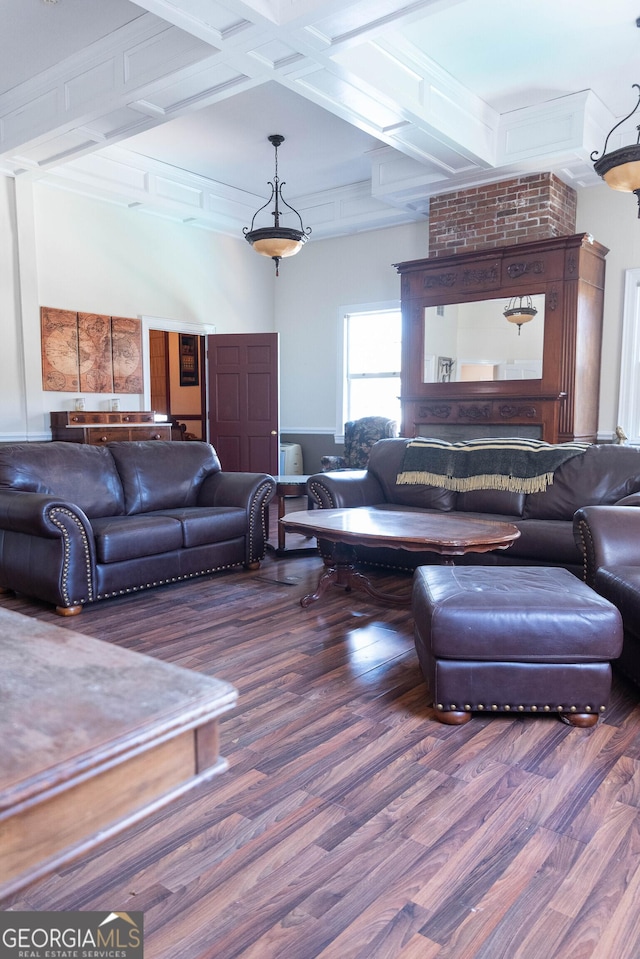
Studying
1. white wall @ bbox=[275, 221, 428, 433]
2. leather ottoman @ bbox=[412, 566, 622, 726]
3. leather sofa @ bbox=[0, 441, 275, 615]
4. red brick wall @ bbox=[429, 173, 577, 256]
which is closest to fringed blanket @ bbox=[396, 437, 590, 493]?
leather sofa @ bbox=[0, 441, 275, 615]

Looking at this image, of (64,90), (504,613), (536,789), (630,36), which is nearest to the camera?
(536,789)

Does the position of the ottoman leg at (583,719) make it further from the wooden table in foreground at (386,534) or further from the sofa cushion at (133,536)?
the sofa cushion at (133,536)

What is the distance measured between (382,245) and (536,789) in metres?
6.89

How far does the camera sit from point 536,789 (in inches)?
76.2

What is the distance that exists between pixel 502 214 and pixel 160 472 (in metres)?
3.98

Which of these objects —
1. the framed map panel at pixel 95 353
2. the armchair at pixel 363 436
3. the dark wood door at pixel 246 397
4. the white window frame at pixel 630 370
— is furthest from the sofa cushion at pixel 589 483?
the framed map panel at pixel 95 353

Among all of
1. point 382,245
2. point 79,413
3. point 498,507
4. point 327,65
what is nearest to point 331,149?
point 382,245

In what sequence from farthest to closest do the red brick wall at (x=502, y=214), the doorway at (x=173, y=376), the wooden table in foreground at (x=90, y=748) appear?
the doorway at (x=173, y=376) < the red brick wall at (x=502, y=214) < the wooden table in foreground at (x=90, y=748)

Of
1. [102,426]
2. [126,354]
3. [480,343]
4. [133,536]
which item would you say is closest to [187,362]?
[126,354]

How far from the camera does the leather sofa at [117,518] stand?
357cm

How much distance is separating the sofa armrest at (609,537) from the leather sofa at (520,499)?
0.55m

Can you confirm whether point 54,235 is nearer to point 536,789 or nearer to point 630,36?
point 630,36

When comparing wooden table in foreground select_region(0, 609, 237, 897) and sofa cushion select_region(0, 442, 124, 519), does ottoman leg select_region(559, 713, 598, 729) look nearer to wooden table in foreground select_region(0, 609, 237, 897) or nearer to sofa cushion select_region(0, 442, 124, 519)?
wooden table in foreground select_region(0, 609, 237, 897)

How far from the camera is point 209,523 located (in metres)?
4.27
